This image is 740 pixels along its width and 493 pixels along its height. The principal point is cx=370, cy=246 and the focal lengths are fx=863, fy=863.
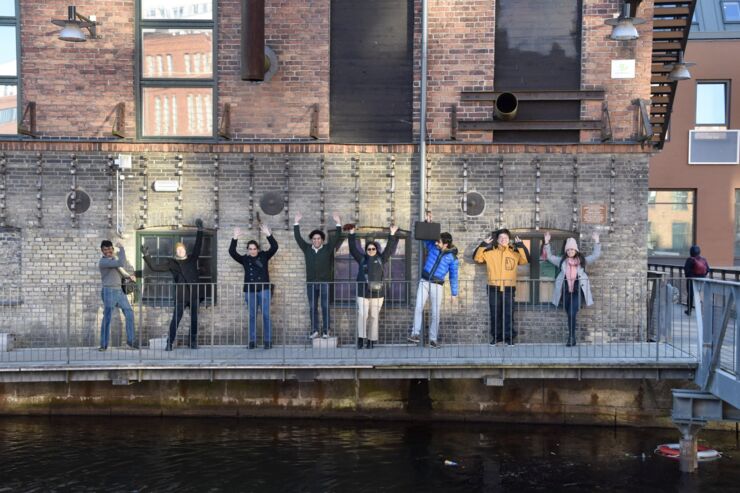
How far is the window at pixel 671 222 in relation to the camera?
92.5ft

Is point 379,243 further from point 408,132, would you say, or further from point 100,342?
point 100,342

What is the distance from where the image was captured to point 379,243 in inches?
555

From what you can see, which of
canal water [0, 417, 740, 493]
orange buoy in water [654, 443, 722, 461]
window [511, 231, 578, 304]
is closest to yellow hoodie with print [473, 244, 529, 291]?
window [511, 231, 578, 304]

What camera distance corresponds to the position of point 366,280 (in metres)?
13.5

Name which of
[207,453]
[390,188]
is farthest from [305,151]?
[207,453]

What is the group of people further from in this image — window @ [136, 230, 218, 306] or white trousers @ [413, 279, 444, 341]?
window @ [136, 230, 218, 306]

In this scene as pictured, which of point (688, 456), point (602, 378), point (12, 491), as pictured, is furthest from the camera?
point (602, 378)

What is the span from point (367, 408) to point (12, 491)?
5.32 metres

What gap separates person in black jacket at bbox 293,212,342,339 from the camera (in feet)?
44.5

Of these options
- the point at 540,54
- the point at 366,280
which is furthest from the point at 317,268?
the point at 540,54

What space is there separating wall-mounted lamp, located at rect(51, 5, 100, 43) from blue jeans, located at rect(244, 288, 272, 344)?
464 centimetres

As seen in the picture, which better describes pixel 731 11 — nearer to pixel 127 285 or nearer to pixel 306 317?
pixel 306 317

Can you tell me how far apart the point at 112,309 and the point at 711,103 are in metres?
21.7

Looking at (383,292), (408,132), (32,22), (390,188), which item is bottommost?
(383,292)
